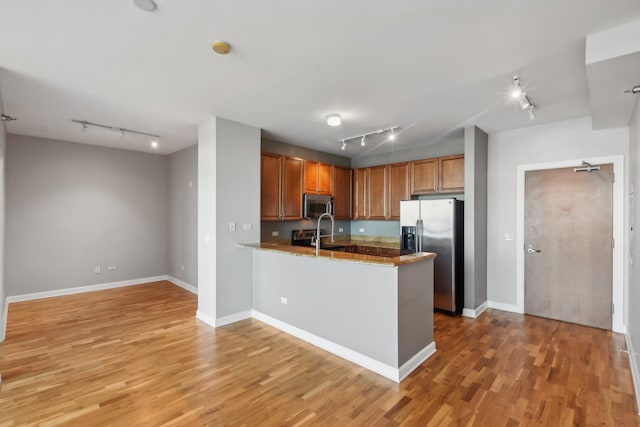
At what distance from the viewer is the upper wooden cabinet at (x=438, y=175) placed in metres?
4.74

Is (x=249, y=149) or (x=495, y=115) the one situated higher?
(x=495, y=115)

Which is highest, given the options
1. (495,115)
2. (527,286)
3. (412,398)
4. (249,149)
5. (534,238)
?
(495,115)

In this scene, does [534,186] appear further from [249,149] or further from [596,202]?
[249,149]

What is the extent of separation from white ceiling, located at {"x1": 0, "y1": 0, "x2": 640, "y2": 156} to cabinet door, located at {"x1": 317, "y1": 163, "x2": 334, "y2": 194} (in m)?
1.64

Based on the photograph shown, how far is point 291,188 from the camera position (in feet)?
16.8

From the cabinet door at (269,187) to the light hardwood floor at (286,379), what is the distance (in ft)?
5.57

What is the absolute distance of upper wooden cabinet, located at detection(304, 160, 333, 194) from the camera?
5391mm

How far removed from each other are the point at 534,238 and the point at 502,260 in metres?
0.52

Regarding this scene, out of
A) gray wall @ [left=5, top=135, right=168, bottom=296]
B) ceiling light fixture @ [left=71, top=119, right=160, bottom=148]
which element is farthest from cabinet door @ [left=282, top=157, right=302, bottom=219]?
gray wall @ [left=5, top=135, right=168, bottom=296]

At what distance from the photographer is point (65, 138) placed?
5.14m

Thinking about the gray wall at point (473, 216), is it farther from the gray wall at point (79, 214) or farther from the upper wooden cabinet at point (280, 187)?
the gray wall at point (79, 214)

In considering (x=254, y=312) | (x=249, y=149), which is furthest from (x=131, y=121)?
(x=254, y=312)

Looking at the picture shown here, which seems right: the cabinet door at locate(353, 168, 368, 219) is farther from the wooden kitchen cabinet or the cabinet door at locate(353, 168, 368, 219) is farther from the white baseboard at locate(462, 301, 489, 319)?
the white baseboard at locate(462, 301, 489, 319)

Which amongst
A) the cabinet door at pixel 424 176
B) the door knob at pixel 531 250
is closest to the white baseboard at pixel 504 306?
the door knob at pixel 531 250
